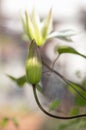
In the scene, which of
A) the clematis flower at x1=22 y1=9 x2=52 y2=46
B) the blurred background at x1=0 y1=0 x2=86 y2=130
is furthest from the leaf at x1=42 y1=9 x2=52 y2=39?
the blurred background at x1=0 y1=0 x2=86 y2=130

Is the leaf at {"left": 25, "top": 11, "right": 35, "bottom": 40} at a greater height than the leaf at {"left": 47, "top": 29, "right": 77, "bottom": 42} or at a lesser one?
greater

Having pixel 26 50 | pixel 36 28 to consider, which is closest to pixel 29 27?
pixel 36 28

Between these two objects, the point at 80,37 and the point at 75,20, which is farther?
the point at 75,20

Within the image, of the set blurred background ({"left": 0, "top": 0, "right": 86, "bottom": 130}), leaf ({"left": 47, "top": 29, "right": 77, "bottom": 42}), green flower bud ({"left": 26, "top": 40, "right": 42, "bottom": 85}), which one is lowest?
blurred background ({"left": 0, "top": 0, "right": 86, "bottom": 130})

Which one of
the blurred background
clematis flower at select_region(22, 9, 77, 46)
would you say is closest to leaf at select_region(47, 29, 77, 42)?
clematis flower at select_region(22, 9, 77, 46)

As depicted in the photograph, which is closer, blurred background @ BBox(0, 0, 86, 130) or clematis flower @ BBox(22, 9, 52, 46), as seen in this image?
clematis flower @ BBox(22, 9, 52, 46)

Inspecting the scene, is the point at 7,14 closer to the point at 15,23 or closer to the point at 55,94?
the point at 15,23

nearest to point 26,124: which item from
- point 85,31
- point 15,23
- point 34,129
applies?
point 34,129

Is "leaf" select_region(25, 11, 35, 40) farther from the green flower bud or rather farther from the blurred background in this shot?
the blurred background
